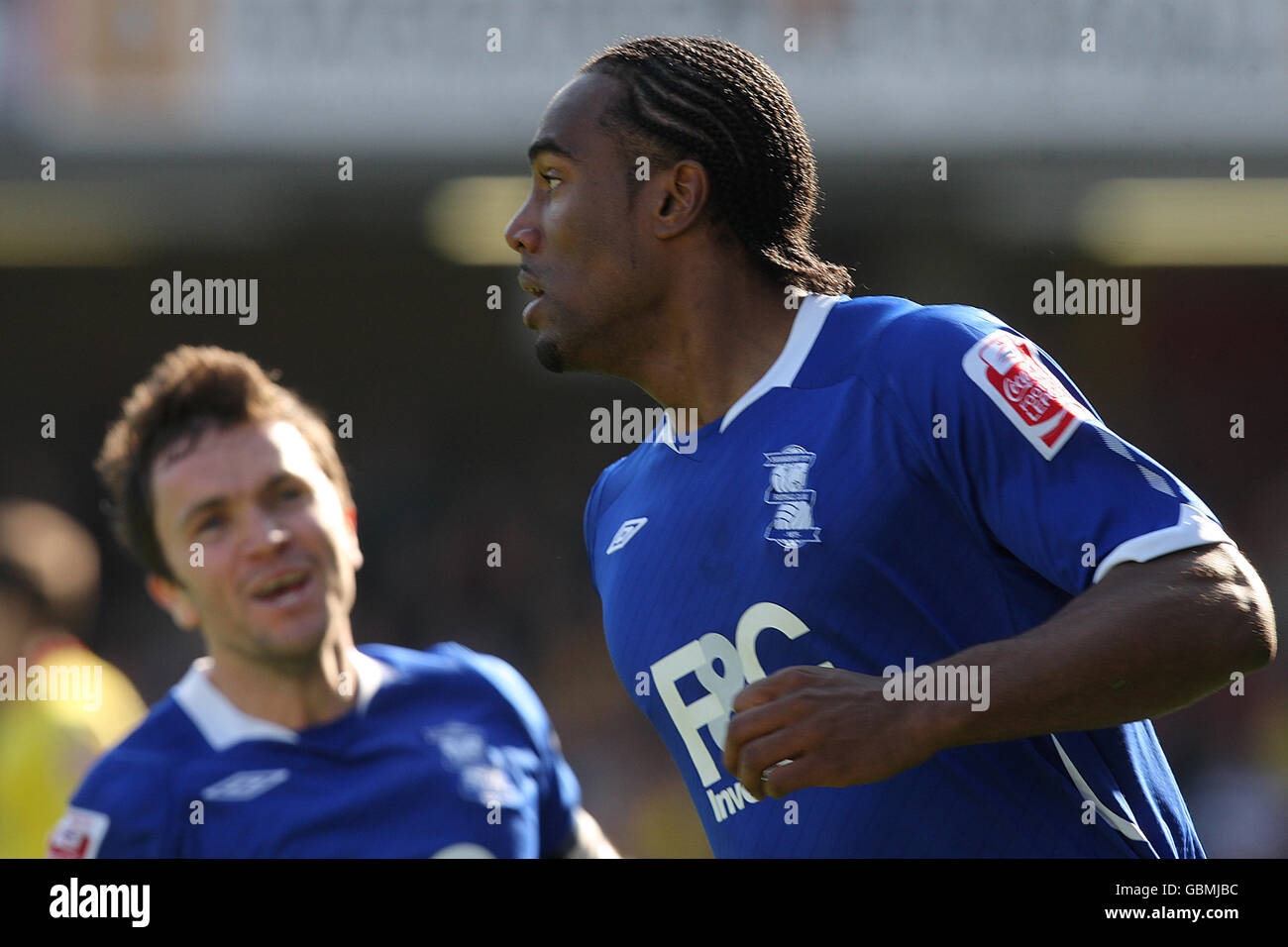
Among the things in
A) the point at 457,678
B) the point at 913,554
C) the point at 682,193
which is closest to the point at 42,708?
the point at 457,678

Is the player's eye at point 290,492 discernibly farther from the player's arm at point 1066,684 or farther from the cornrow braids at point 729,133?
the player's arm at point 1066,684

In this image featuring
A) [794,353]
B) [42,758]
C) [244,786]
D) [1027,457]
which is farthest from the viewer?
[42,758]

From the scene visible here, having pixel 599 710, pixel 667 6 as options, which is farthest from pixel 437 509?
pixel 667 6

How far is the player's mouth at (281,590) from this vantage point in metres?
2.70

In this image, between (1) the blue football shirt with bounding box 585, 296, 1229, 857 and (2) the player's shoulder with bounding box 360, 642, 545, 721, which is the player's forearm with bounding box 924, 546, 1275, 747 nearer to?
(1) the blue football shirt with bounding box 585, 296, 1229, 857

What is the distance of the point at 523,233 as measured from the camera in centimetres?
224

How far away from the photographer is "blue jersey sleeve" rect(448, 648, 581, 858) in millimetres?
2598

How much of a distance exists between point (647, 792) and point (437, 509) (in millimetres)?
Answer: 2539

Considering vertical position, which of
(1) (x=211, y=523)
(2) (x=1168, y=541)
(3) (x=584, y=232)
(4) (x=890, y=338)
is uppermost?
(3) (x=584, y=232)

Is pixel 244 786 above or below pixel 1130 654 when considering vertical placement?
below

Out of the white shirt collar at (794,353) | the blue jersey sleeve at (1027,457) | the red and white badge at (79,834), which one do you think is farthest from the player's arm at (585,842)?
the blue jersey sleeve at (1027,457)

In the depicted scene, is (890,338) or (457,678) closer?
(890,338)

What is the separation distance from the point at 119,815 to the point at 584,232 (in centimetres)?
137

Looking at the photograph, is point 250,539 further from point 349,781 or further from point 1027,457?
point 1027,457
